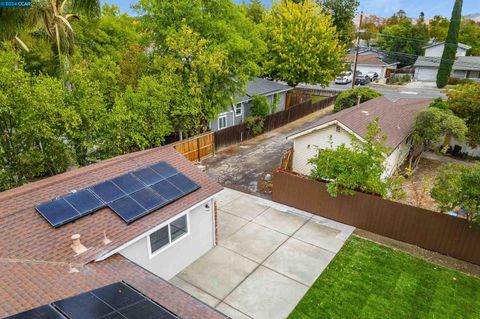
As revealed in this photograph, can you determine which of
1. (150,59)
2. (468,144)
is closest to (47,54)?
(150,59)

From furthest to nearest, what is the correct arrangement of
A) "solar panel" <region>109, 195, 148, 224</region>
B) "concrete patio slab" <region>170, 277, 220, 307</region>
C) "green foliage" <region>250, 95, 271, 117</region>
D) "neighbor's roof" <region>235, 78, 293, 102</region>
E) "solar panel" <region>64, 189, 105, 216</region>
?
"neighbor's roof" <region>235, 78, 293, 102</region>
"green foliage" <region>250, 95, 271, 117</region>
"concrete patio slab" <region>170, 277, 220, 307</region>
"solar panel" <region>109, 195, 148, 224</region>
"solar panel" <region>64, 189, 105, 216</region>

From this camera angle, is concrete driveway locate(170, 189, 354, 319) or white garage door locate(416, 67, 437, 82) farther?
white garage door locate(416, 67, 437, 82)

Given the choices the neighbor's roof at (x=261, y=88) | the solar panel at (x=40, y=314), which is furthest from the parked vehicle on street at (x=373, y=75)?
the solar panel at (x=40, y=314)

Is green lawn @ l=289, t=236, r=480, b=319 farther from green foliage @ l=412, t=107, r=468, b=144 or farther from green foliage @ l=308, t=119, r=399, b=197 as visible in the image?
green foliage @ l=412, t=107, r=468, b=144

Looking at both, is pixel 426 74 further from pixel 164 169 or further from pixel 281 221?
pixel 164 169

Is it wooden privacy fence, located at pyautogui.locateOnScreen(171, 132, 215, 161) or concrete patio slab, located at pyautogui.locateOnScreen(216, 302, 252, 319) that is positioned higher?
wooden privacy fence, located at pyautogui.locateOnScreen(171, 132, 215, 161)

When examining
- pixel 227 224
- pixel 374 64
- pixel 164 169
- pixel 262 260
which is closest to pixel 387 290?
pixel 262 260

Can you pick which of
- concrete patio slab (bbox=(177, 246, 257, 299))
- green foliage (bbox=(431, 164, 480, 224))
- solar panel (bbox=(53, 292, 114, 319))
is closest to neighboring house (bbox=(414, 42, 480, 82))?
green foliage (bbox=(431, 164, 480, 224))

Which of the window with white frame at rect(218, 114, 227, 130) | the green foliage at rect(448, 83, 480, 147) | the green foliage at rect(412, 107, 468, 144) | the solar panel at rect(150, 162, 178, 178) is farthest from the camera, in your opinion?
the window with white frame at rect(218, 114, 227, 130)
